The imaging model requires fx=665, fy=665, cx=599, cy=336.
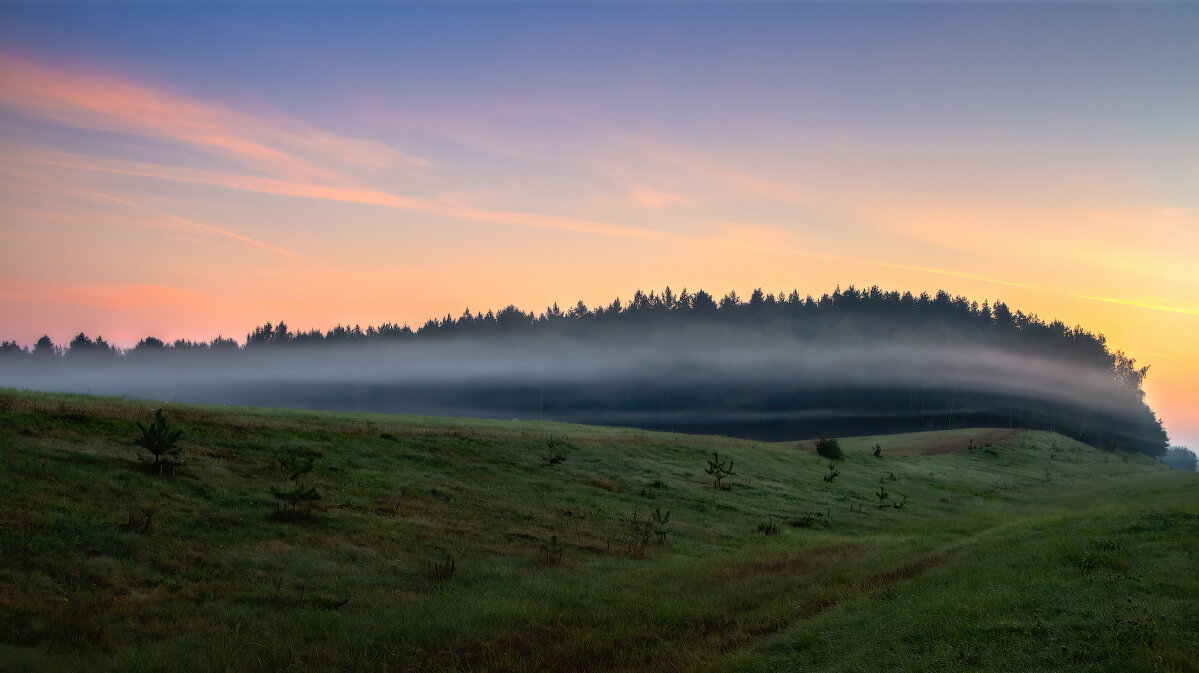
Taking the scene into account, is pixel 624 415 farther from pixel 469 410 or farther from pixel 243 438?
pixel 243 438

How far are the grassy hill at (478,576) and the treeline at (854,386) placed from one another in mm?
121821

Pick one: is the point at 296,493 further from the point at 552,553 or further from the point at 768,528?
the point at 768,528

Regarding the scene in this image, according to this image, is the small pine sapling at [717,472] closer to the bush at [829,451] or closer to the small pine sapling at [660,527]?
the small pine sapling at [660,527]

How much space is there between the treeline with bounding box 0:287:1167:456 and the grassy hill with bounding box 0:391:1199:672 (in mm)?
121821

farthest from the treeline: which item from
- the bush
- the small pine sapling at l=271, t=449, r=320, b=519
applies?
the small pine sapling at l=271, t=449, r=320, b=519

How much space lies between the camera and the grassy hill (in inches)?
454

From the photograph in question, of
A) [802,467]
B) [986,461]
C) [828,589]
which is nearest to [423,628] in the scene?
[828,589]

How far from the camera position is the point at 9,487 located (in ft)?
57.8

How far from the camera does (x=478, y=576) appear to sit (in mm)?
19281

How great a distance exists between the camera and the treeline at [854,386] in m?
147

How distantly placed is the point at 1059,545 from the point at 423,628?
51.7 ft

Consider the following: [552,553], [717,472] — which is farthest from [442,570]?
[717,472]

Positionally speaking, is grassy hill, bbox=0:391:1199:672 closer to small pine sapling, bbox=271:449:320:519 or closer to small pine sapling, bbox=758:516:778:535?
small pine sapling, bbox=758:516:778:535

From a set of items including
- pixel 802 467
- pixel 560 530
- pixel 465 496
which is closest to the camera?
pixel 560 530
